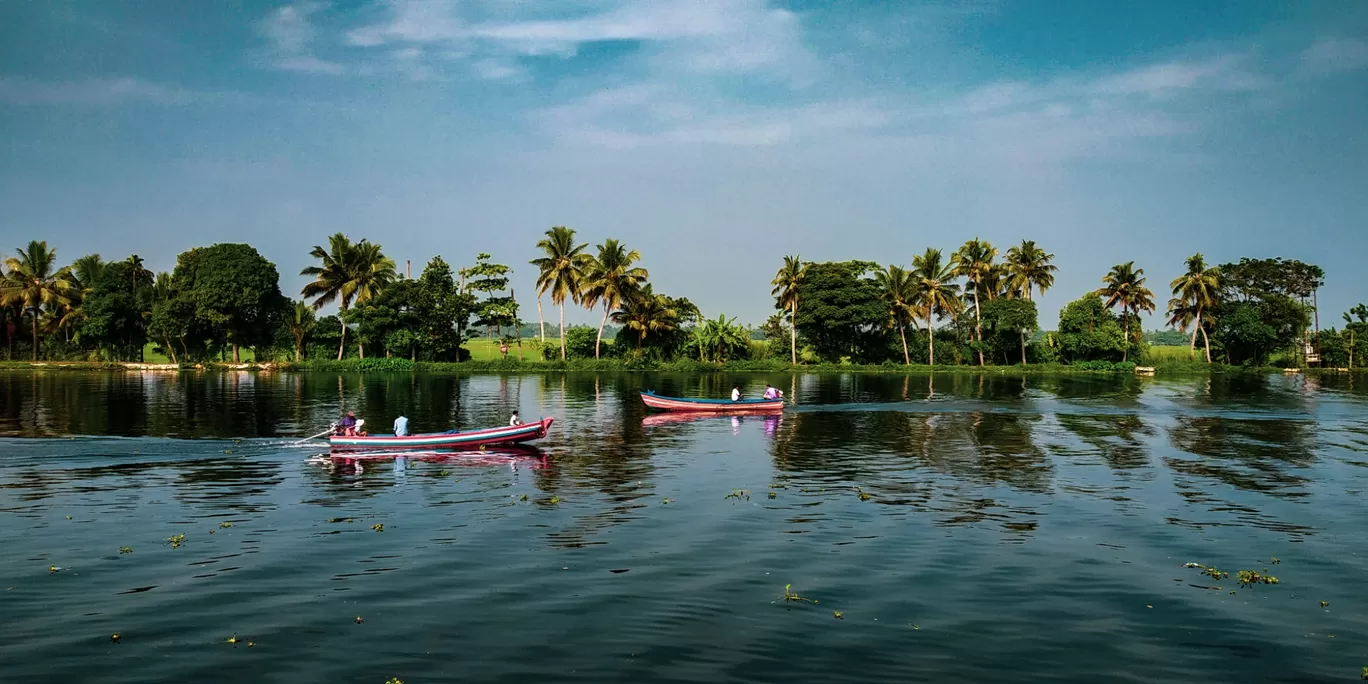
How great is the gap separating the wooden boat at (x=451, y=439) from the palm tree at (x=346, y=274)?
261 ft

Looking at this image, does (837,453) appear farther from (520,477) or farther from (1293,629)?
(1293,629)

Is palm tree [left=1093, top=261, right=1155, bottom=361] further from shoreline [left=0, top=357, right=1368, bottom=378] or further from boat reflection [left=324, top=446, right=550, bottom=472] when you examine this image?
boat reflection [left=324, top=446, right=550, bottom=472]

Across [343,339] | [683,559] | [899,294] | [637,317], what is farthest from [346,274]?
[683,559]

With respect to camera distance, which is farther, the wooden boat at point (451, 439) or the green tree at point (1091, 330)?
the green tree at point (1091, 330)

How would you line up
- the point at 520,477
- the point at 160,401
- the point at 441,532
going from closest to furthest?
the point at 441,532
the point at 520,477
the point at 160,401

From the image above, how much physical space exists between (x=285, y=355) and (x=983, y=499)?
109084 millimetres

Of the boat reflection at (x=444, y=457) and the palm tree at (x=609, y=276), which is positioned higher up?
the palm tree at (x=609, y=276)

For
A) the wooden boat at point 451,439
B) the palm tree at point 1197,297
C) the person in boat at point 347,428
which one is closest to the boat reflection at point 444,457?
the wooden boat at point 451,439

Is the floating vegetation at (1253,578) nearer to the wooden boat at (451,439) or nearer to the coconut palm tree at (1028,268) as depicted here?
the wooden boat at (451,439)

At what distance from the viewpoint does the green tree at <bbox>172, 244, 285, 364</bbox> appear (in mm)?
104875

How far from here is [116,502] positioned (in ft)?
82.9

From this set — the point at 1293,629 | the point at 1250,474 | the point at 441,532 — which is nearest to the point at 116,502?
the point at 441,532

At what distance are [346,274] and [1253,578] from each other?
109228 mm

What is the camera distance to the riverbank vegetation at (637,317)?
4279 inches
